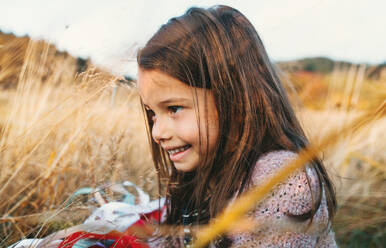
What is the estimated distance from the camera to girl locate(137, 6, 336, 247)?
111 centimetres

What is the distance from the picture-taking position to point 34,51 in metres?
1.45

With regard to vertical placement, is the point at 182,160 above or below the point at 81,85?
below

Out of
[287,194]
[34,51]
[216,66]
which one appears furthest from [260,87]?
[34,51]

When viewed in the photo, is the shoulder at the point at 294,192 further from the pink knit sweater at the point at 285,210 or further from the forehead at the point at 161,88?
the forehead at the point at 161,88

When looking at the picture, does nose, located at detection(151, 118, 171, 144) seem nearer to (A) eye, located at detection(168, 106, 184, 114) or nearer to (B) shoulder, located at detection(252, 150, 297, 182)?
(A) eye, located at detection(168, 106, 184, 114)

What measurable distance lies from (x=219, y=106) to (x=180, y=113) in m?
0.13

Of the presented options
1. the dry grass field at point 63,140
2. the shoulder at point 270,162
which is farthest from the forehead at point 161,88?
the shoulder at point 270,162

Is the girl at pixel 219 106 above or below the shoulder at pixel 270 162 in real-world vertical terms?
above

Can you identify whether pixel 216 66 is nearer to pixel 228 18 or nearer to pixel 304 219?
pixel 228 18

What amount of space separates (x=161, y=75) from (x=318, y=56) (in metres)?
0.66

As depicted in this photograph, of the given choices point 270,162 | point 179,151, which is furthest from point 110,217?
point 270,162

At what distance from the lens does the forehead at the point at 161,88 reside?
1.12 metres

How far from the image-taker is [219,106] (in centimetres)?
115

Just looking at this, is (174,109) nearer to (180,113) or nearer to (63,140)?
(180,113)
